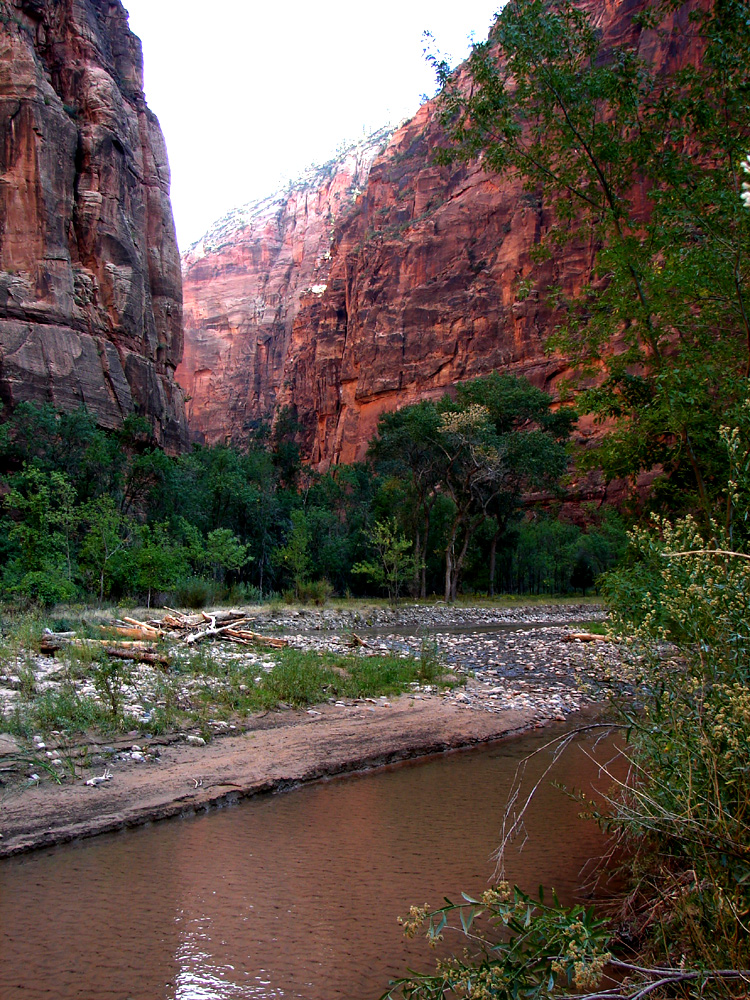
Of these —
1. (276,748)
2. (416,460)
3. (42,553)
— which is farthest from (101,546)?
(416,460)

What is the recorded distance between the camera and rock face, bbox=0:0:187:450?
33469 mm

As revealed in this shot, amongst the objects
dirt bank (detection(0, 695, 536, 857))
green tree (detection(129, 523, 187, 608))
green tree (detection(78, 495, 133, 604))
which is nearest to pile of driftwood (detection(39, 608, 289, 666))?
dirt bank (detection(0, 695, 536, 857))

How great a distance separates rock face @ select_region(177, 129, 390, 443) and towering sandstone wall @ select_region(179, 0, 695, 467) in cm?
231

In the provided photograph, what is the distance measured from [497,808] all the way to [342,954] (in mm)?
2680

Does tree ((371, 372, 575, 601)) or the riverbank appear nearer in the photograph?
the riverbank

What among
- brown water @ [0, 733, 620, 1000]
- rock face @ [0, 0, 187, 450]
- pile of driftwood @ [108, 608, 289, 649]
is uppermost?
rock face @ [0, 0, 187, 450]

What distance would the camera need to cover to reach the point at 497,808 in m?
6.13

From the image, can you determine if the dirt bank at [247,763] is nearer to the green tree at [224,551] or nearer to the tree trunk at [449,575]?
the green tree at [224,551]

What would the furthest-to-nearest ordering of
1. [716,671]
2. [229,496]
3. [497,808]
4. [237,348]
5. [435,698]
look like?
[237,348] < [229,496] < [435,698] < [497,808] < [716,671]

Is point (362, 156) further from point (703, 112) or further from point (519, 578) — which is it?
point (703, 112)

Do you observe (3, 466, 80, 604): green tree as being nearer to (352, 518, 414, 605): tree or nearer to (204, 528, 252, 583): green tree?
(204, 528, 252, 583): green tree

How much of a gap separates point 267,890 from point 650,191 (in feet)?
25.3

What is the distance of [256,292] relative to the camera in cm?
11656

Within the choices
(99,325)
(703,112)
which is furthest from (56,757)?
(99,325)
